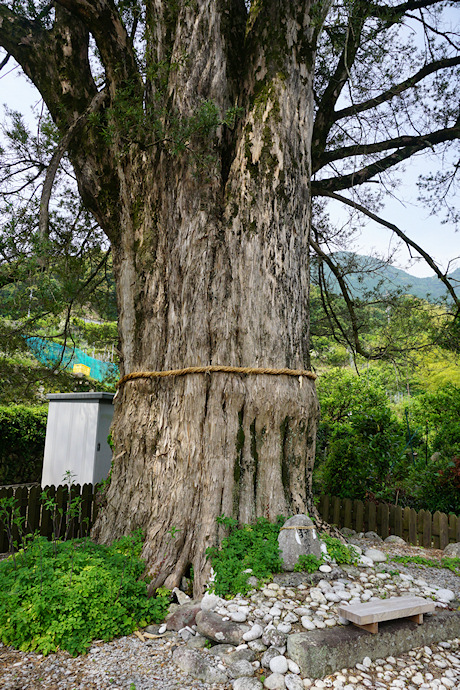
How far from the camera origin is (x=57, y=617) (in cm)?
280

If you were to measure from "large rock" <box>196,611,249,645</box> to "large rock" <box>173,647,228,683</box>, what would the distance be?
0.33 ft

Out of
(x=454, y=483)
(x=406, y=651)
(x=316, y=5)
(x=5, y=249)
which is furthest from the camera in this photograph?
(x=454, y=483)

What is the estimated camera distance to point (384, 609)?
2646mm

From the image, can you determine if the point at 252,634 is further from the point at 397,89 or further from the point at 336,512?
the point at 397,89

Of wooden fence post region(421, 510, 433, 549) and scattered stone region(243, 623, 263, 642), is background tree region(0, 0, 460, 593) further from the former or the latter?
wooden fence post region(421, 510, 433, 549)

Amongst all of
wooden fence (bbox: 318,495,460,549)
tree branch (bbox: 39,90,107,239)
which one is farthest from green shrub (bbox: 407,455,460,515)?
tree branch (bbox: 39,90,107,239)

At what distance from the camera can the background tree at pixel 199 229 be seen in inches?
145

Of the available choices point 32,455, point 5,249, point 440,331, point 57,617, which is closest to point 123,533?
point 57,617

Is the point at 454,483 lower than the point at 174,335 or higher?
lower

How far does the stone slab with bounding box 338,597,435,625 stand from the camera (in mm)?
2543

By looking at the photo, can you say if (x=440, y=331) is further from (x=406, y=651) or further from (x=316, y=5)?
(x=406, y=651)

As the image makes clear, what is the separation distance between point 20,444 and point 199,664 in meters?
9.02

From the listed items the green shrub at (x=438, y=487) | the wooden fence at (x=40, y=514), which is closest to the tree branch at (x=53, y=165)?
the wooden fence at (x=40, y=514)

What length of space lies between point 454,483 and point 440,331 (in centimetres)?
199
